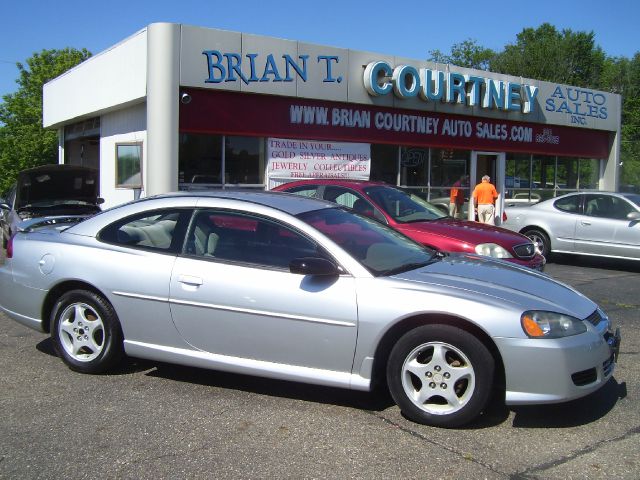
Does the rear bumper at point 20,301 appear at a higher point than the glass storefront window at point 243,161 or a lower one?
lower

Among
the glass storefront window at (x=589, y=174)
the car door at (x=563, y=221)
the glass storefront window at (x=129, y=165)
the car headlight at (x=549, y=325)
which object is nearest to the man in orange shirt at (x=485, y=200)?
the car door at (x=563, y=221)

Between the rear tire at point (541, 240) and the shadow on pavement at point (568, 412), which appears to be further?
the rear tire at point (541, 240)

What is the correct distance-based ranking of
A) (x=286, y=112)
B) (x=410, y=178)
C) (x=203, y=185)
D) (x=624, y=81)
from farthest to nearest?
1. (x=624, y=81)
2. (x=410, y=178)
3. (x=286, y=112)
4. (x=203, y=185)

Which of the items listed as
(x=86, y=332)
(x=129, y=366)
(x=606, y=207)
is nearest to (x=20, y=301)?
(x=86, y=332)

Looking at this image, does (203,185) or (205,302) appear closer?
A: (205,302)

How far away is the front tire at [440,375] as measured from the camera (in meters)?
4.07

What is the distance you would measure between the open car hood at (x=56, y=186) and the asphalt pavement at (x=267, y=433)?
6921mm

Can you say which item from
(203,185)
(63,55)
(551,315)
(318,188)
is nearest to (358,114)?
(203,185)

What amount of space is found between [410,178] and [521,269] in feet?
40.7

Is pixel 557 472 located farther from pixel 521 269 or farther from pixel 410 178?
pixel 410 178

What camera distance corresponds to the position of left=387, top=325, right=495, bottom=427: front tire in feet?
13.3

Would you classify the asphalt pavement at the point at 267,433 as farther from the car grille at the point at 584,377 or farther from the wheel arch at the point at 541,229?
the wheel arch at the point at 541,229

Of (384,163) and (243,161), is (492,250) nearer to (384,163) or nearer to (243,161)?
(243,161)

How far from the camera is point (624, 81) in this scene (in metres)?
51.8
